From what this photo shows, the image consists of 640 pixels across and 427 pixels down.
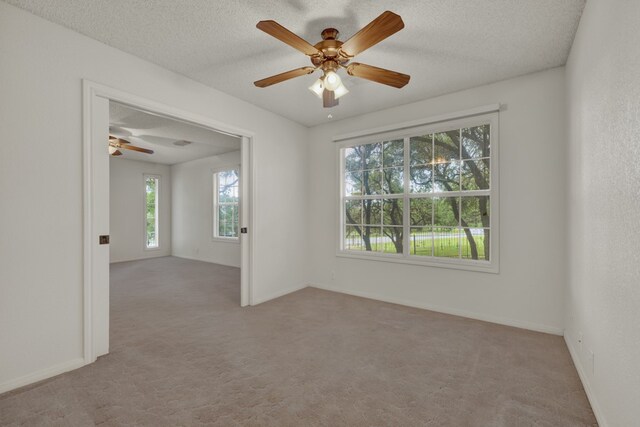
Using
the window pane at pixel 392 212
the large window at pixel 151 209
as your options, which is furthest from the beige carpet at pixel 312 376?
the large window at pixel 151 209

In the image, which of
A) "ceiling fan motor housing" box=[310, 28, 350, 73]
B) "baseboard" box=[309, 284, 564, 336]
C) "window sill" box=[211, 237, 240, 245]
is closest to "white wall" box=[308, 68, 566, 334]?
"baseboard" box=[309, 284, 564, 336]

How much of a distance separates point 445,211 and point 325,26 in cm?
242

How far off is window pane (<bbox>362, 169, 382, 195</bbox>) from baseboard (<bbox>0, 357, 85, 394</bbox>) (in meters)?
3.50

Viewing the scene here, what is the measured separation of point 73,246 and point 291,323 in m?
2.02

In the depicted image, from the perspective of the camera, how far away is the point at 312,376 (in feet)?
6.81

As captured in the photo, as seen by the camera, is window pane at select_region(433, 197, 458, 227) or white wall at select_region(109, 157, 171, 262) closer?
window pane at select_region(433, 197, 458, 227)

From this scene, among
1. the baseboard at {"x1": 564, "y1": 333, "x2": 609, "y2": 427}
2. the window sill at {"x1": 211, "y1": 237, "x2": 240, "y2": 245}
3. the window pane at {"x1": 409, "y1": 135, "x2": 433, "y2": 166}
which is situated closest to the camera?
the baseboard at {"x1": 564, "y1": 333, "x2": 609, "y2": 427}

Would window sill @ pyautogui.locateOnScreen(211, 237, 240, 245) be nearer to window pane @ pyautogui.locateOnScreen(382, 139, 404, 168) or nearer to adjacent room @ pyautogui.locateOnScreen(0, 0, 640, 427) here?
adjacent room @ pyautogui.locateOnScreen(0, 0, 640, 427)

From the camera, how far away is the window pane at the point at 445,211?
3428 mm

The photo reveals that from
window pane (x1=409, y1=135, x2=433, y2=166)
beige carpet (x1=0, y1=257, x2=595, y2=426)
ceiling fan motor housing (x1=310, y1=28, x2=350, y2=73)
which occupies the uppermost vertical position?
ceiling fan motor housing (x1=310, y1=28, x2=350, y2=73)

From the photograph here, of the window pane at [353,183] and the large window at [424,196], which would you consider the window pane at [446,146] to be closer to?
the large window at [424,196]

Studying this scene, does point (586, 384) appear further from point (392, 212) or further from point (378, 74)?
point (378, 74)

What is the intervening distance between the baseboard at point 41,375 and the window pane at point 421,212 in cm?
356

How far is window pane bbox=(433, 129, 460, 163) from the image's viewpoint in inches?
134
